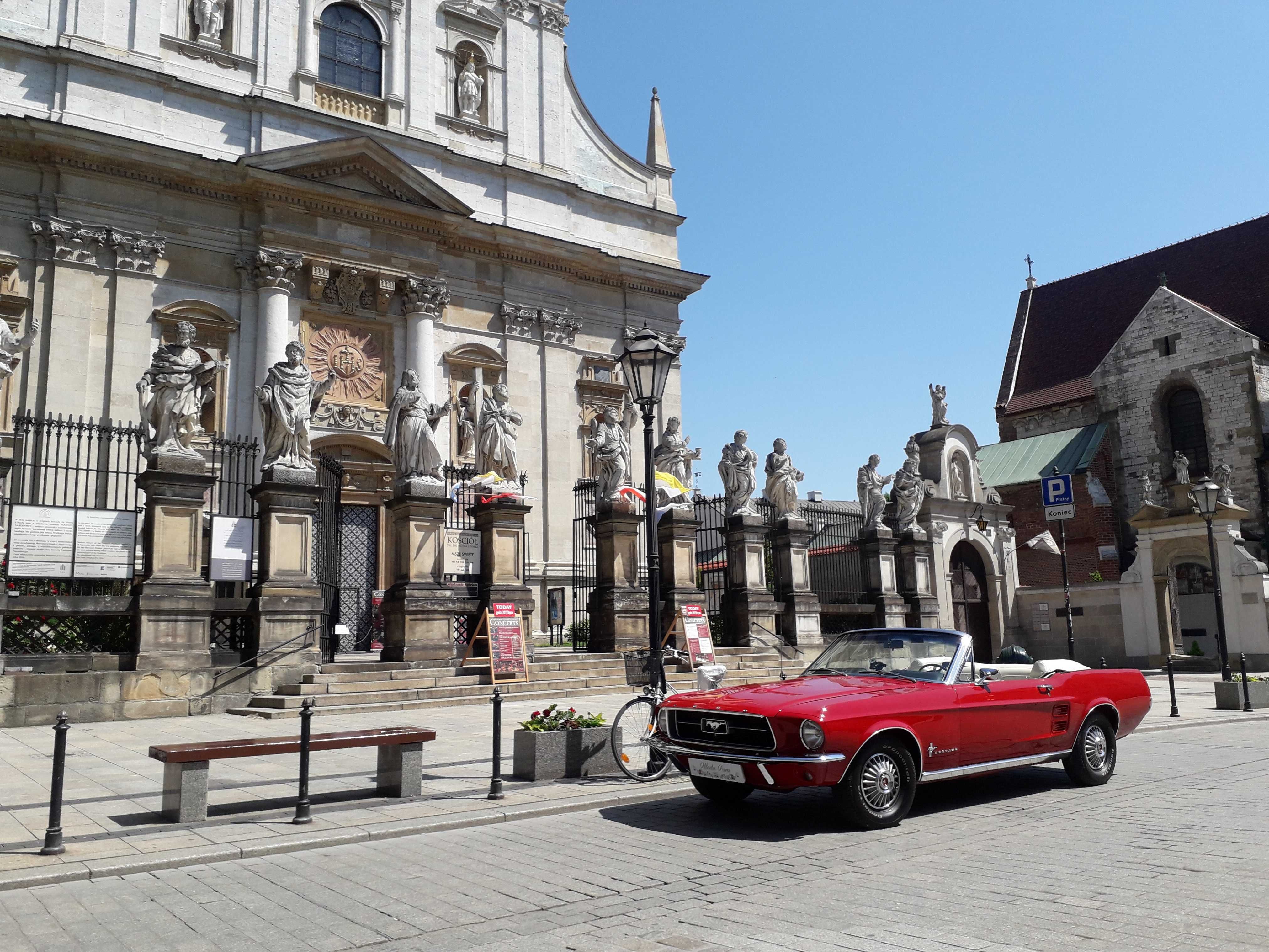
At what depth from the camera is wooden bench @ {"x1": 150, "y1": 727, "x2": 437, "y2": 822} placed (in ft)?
23.2

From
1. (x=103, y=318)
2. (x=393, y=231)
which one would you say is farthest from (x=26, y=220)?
(x=393, y=231)

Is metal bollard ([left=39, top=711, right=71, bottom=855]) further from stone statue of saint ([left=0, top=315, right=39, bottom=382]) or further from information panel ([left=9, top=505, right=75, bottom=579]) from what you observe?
stone statue of saint ([left=0, top=315, right=39, bottom=382])

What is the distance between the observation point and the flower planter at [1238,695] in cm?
1630

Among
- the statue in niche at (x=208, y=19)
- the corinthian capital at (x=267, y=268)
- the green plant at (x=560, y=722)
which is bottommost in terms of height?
the green plant at (x=560, y=722)

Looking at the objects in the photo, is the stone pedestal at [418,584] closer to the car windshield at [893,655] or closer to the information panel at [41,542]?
the information panel at [41,542]

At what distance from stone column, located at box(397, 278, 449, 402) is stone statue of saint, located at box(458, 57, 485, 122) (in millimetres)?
5699

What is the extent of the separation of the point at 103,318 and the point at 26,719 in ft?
41.8

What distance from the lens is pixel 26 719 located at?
12711 mm

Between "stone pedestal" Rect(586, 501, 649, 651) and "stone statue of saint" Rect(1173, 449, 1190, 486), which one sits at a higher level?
"stone statue of saint" Rect(1173, 449, 1190, 486)

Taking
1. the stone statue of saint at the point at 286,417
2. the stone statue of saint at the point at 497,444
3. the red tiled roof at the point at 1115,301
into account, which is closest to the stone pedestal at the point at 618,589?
the stone statue of saint at the point at 497,444

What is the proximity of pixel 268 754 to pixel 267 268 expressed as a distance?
19171 mm

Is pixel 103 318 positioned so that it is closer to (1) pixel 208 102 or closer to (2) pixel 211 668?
(1) pixel 208 102

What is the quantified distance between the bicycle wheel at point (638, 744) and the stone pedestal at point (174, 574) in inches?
274

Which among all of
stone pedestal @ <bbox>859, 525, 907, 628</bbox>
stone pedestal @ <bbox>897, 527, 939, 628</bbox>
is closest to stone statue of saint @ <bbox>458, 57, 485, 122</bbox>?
stone pedestal @ <bbox>859, 525, 907, 628</bbox>
